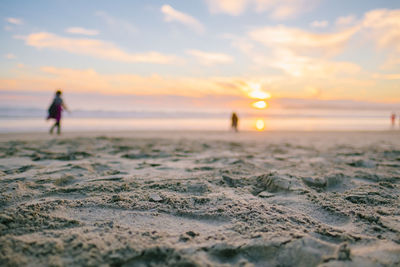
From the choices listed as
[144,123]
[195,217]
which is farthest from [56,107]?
[144,123]

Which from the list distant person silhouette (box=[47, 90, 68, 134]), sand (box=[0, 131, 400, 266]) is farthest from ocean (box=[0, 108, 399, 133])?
sand (box=[0, 131, 400, 266])

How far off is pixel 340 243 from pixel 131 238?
4.31ft

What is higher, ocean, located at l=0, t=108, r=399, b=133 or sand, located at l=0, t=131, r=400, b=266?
ocean, located at l=0, t=108, r=399, b=133

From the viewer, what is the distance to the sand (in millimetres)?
1396

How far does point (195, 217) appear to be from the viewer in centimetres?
195

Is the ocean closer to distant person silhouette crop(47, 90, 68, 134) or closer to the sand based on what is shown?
distant person silhouette crop(47, 90, 68, 134)

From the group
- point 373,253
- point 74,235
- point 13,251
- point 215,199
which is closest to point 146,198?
point 215,199

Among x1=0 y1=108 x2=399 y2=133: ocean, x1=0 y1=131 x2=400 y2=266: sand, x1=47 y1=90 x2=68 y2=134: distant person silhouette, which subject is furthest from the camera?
x1=0 y1=108 x2=399 y2=133: ocean

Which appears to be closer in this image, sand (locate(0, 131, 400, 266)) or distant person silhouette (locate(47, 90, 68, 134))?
sand (locate(0, 131, 400, 266))

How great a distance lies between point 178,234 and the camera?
166cm

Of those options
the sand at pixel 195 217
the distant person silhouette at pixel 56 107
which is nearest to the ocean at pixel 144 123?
the distant person silhouette at pixel 56 107

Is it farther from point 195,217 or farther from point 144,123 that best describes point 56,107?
point 144,123

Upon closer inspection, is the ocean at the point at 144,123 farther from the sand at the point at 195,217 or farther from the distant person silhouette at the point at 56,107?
the sand at the point at 195,217

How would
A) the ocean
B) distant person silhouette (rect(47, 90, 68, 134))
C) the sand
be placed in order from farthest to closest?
1. the ocean
2. distant person silhouette (rect(47, 90, 68, 134))
3. the sand
